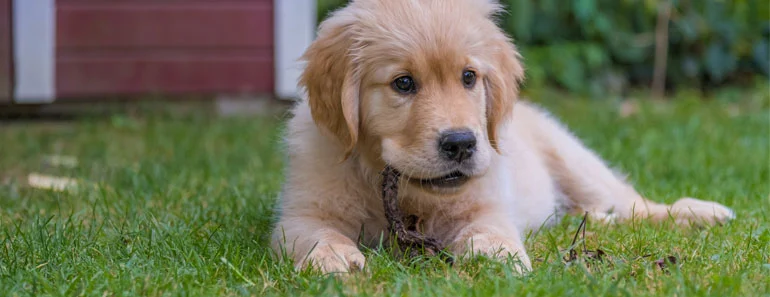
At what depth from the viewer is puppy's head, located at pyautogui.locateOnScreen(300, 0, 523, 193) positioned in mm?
3102

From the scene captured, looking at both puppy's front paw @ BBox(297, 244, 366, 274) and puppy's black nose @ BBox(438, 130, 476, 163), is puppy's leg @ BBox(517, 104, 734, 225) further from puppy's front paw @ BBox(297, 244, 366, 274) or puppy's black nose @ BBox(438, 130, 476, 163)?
puppy's front paw @ BBox(297, 244, 366, 274)

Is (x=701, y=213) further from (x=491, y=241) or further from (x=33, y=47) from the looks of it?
(x=33, y=47)

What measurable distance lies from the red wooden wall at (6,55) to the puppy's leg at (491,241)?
5884 mm

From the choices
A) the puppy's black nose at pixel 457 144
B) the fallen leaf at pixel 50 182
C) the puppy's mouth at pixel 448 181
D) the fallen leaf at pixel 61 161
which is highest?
the puppy's black nose at pixel 457 144

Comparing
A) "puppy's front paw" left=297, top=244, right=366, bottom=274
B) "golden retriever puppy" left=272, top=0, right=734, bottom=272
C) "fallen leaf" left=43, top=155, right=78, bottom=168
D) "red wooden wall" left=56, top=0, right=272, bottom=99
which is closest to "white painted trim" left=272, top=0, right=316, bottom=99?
"red wooden wall" left=56, top=0, right=272, bottom=99

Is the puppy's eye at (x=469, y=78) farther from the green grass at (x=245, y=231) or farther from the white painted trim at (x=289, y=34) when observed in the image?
the white painted trim at (x=289, y=34)

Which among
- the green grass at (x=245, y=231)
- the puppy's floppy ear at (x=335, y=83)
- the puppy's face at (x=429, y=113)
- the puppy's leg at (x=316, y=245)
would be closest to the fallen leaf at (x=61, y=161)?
→ the green grass at (x=245, y=231)

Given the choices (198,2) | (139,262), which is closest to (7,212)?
(139,262)

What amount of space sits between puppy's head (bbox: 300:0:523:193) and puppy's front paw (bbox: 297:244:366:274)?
32cm

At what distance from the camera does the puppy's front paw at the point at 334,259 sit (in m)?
2.99

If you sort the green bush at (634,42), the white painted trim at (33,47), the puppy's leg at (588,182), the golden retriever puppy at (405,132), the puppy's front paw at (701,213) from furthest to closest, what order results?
the green bush at (634,42)
the white painted trim at (33,47)
the puppy's leg at (588,182)
the puppy's front paw at (701,213)
the golden retriever puppy at (405,132)

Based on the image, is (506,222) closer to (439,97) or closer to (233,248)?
(439,97)

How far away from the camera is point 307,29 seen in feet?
28.2

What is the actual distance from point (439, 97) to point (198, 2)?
5.79 m
